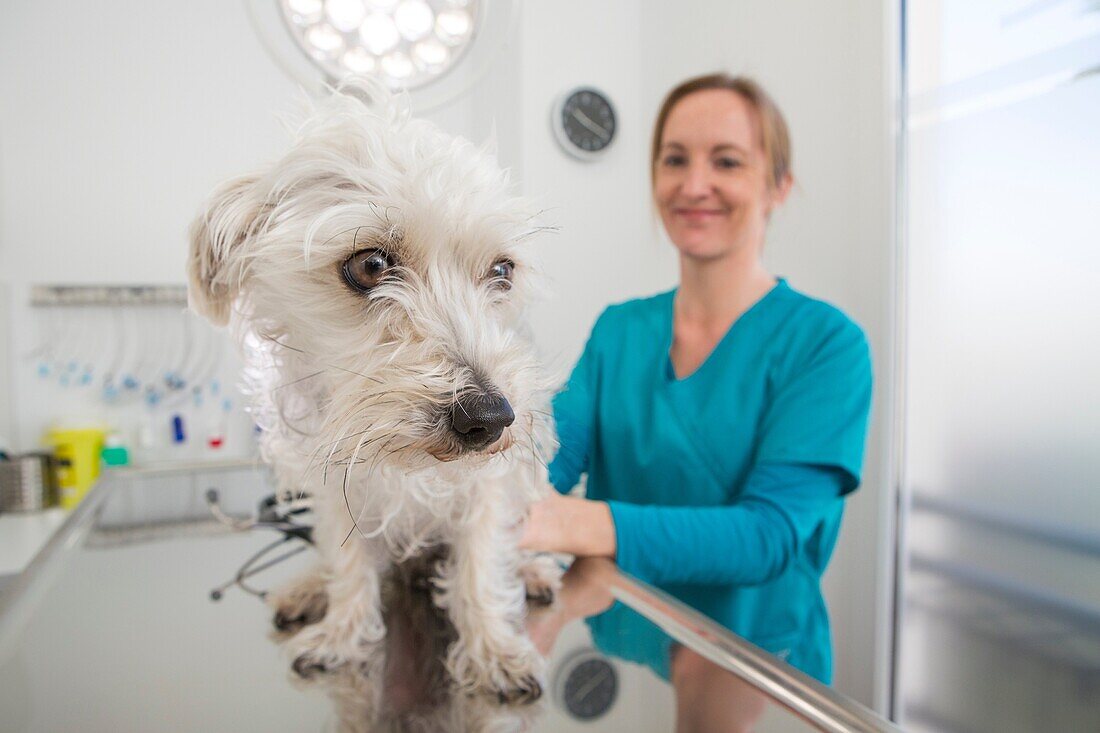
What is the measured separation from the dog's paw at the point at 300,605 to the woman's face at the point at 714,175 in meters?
0.94

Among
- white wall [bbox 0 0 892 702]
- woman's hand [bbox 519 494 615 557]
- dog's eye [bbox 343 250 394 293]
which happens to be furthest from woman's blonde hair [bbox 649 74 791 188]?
dog's eye [bbox 343 250 394 293]

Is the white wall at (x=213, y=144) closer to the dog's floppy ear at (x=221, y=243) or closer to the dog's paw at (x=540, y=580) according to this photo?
the dog's paw at (x=540, y=580)

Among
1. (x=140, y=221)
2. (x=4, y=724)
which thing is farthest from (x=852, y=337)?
(x=140, y=221)

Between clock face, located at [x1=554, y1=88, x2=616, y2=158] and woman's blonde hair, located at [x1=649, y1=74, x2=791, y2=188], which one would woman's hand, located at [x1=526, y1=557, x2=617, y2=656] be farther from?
clock face, located at [x1=554, y1=88, x2=616, y2=158]

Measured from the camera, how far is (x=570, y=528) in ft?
2.74

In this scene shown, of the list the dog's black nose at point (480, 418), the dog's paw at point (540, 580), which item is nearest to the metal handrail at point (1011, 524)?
the dog's paw at point (540, 580)

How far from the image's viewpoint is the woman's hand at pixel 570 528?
77cm

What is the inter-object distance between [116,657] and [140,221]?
157cm

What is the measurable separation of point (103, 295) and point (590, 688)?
1.82 metres

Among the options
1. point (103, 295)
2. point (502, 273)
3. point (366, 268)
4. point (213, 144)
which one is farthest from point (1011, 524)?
point (103, 295)

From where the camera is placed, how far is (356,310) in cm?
49

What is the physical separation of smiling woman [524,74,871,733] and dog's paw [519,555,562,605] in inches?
1.3

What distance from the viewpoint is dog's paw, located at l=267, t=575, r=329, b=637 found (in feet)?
2.18

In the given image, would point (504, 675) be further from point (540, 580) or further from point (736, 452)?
point (736, 452)
